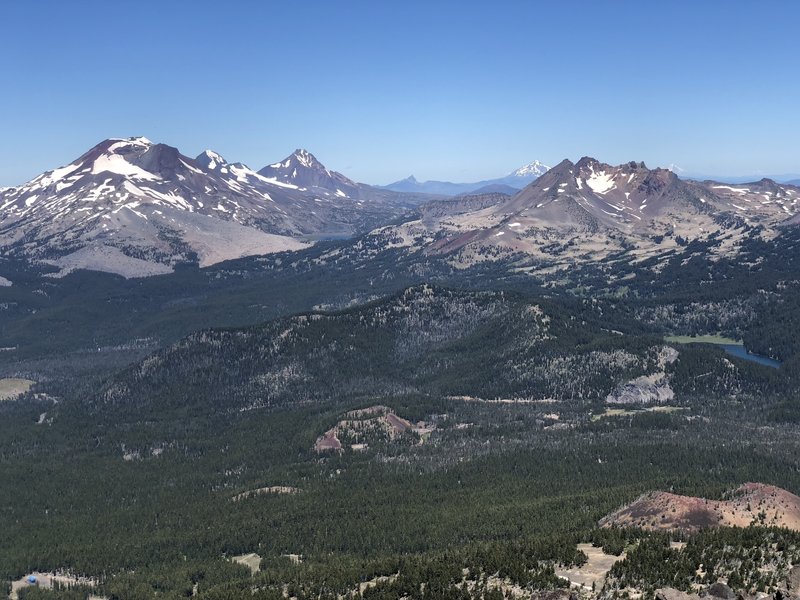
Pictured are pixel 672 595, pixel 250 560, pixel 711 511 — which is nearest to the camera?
pixel 672 595

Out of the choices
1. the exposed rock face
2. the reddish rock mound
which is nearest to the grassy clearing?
the reddish rock mound

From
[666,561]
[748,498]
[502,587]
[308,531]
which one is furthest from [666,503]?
[308,531]

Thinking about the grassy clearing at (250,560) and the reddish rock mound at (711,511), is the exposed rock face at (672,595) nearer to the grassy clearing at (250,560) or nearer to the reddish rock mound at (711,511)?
the reddish rock mound at (711,511)

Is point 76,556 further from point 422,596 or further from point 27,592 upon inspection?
point 422,596

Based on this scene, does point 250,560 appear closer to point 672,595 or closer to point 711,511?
point 711,511

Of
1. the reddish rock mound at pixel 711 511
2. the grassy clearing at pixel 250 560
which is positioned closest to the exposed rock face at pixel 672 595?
the reddish rock mound at pixel 711 511

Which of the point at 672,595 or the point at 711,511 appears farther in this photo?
the point at 711,511

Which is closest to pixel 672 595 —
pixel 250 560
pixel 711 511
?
pixel 711 511

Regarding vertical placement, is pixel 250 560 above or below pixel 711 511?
below

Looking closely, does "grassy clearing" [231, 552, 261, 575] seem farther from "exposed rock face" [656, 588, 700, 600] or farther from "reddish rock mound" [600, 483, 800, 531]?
"exposed rock face" [656, 588, 700, 600]
